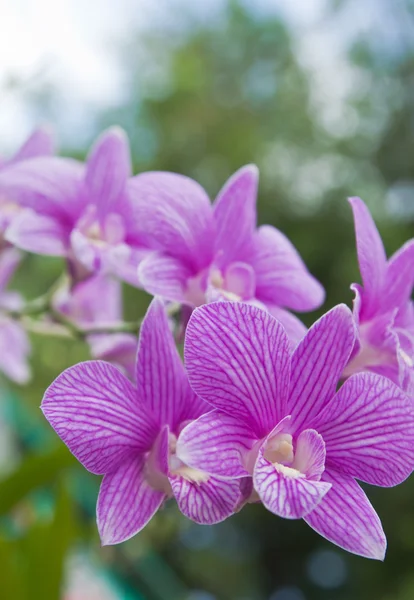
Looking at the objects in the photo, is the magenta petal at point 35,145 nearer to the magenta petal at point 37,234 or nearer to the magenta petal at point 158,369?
the magenta petal at point 37,234

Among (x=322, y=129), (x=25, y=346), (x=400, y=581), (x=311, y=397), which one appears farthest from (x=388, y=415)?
(x=322, y=129)

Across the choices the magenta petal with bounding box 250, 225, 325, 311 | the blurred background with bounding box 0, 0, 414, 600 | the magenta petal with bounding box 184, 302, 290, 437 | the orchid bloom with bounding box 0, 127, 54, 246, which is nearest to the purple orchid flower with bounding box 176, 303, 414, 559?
the magenta petal with bounding box 184, 302, 290, 437

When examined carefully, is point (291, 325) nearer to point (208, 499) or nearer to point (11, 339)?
point (208, 499)

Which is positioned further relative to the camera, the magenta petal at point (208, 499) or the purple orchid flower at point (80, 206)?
the purple orchid flower at point (80, 206)

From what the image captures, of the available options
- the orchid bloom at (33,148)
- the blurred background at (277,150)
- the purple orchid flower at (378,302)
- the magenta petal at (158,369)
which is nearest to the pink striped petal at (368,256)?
the purple orchid flower at (378,302)

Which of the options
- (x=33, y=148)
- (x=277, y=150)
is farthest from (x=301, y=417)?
(x=277, y=150)

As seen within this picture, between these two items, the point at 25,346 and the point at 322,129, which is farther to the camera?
the point at 322,129

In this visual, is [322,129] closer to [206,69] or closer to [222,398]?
[206,69]
